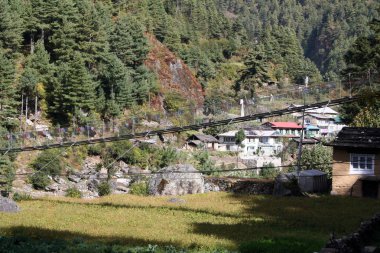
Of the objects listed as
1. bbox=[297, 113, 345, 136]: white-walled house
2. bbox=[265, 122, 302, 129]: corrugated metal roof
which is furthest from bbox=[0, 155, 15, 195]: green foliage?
bbox=[265, 122, 302, 129]: corrugated metal roof

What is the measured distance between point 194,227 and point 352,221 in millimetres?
6422

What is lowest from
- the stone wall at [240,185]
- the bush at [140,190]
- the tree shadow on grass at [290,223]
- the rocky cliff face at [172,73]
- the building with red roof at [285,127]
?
the bush at [140,190]

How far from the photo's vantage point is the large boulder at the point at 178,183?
104 feet

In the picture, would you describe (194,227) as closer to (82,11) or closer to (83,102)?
(83,102)

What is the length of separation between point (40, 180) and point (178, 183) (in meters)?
20.7

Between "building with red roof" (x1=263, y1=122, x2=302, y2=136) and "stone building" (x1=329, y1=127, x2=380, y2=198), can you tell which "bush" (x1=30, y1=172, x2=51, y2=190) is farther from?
"building with red roof" (x1=263, y1=122, x2=302, y2=136)

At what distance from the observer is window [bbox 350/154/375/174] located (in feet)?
97.8

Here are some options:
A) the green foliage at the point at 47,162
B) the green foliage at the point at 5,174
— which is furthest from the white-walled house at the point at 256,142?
the green foliage at the point at 5,174

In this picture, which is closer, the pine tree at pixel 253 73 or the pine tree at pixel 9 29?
the pine tree at pixel 9 29

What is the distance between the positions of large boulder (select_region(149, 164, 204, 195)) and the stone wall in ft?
5.53

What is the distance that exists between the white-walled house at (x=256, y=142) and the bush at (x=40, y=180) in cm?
3463

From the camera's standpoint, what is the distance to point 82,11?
77312mm

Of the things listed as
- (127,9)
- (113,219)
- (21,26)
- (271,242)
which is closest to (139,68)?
(21,26)

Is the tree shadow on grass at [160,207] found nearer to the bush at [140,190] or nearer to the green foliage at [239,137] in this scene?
the bush at [140,190]
